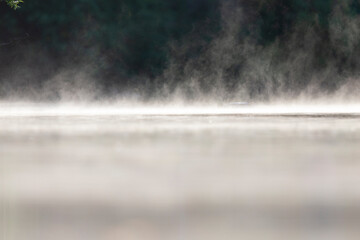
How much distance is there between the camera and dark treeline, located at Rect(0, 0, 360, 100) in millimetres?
46875

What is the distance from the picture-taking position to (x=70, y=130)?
22.3 metres

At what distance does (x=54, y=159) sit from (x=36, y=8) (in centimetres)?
3562

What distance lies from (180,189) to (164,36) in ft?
127

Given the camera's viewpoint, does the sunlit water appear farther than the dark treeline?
No

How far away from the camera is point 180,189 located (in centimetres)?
941

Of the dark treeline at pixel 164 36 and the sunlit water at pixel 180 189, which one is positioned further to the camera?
the dark treeline at pixel 164 36

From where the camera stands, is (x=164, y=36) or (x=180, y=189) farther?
(x=164, y=36)

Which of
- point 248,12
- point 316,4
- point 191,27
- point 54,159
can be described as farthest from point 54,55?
point 54,159

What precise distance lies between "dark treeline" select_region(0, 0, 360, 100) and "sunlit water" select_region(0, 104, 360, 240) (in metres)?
29.5

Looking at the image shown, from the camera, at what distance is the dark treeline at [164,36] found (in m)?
46.9

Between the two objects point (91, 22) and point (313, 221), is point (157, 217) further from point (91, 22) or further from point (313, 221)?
point (91, 22)

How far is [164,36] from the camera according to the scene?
157 feet

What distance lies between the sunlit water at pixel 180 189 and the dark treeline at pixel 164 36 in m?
29.5

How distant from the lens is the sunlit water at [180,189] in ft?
22.4
